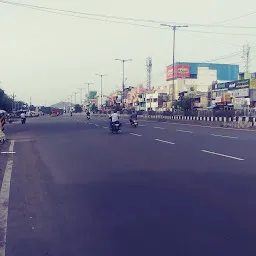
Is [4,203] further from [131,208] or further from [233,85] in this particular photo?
[233,85]

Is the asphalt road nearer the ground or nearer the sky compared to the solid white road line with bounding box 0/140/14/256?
nearer the sky

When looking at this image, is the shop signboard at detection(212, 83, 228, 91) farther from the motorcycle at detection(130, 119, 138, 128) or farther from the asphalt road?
the asphalt road

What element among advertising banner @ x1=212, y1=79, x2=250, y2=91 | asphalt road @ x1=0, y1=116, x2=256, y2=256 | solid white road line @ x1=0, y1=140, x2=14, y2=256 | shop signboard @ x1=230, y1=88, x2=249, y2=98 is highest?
advertising banner @ x1=212, y1=79, x2=250, y2=91

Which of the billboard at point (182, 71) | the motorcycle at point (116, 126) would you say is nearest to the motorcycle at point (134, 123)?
the motorcycle at point (116, 126)

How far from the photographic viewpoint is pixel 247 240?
14.5ft

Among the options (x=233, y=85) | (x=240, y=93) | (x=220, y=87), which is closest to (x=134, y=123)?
(x=240, y=93)

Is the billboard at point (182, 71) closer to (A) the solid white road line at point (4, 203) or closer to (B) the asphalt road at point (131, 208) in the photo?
(B) the asphalt road at point (131, 208)

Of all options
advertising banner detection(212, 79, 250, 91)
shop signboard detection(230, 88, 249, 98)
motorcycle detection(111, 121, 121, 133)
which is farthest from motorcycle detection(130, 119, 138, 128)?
shop signboard detection(230, 88, 249, 98)

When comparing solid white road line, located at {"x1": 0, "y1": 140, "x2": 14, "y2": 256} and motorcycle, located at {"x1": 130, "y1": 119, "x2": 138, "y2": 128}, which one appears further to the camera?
motorcycle, located at {"x1": 130, "y1": 119, "x2": 138, "y2": 128}

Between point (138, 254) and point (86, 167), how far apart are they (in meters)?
6.33

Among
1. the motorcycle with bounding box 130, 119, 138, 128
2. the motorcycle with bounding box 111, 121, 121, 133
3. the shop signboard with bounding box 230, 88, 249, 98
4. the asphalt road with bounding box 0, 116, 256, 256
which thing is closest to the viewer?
the asphalt road with bounding box 0, 116, 256, 256

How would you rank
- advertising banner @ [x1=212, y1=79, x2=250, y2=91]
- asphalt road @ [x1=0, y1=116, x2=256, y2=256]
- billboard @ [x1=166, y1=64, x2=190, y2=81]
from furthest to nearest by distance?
1. billboard @ [x1=166, y1=64, x2=190, y2=81]
2. advertising banner @ [x1=212, y1=79, x2=250, y2=91]
3. asphalt road @ [x1=0, y1=116, x2=256, y2=256]

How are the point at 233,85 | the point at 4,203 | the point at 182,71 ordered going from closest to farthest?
the point at 4,203, the point at 233,85, the point at 182,71

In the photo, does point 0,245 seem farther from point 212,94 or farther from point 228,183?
point 212,94
